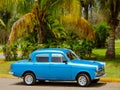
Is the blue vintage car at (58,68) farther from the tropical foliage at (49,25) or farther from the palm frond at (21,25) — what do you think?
the palm frond at (21,25)

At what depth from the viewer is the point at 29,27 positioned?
26547mm

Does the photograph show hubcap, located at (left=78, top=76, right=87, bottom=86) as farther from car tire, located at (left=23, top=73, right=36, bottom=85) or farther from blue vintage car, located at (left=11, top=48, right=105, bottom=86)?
car tire, located at (left=23, top=73, right=36, bottom=85)

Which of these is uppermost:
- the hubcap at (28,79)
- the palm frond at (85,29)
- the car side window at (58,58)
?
the palm frond at (85,29)

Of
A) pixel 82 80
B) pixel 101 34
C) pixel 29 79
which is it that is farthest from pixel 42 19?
pixel 101 34

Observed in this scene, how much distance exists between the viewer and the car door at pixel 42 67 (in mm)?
17578

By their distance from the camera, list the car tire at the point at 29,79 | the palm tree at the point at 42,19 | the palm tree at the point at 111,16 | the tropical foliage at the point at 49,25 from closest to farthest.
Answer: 1. the car tire at the point at 29,79
2. the palm tree at the point at 42,19
3. the tropical foliage at the point at 49,25
4. the palm tree at the point at 111,16

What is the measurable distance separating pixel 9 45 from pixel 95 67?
11968 millimetres

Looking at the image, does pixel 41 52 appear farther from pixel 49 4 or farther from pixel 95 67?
pixel 49 4

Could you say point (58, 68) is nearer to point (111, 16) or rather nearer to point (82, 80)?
point (82, 80)

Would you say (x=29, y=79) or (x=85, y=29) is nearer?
(x=29, y=79)

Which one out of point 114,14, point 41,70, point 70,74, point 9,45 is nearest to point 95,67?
point 70,74

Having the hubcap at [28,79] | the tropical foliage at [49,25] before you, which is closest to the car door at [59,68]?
the hubcap at [28,79]

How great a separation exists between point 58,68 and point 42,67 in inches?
29.1

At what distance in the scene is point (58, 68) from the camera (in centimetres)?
1733
